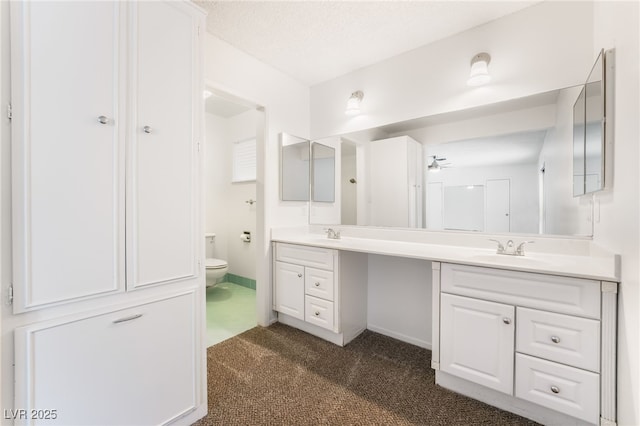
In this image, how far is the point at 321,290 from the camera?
2.24m

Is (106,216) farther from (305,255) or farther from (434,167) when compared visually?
(434,167)

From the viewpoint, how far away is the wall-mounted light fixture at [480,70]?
1.85 m

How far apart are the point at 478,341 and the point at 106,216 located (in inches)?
76.3

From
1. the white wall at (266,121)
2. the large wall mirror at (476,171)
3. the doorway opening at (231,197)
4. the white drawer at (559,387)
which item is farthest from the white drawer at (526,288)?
the doorway opening at (231,197)

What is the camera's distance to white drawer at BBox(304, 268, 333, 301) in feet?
Result: 7.18

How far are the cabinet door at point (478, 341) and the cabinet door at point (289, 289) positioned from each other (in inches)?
45.9

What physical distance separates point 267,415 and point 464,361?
1143mm

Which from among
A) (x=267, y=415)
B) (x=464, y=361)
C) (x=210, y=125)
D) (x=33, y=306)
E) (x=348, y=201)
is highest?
(x=210, y=125)

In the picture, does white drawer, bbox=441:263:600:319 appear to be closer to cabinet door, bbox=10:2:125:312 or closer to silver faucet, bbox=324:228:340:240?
silver faucet, bbox=324:228:340:240

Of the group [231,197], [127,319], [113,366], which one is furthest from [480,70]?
[231,197]

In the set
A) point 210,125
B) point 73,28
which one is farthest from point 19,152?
point 210,125

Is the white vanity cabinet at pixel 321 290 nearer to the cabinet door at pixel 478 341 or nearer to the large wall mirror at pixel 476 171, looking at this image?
the large wall mirror at pixel 476 171

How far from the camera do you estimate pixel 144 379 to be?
123 cm

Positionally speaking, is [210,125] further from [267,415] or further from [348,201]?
[267,415]
